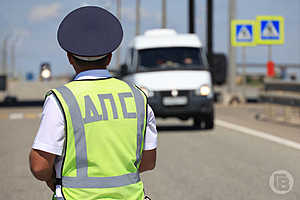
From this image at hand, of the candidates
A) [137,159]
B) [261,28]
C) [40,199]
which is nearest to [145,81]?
[261,28]

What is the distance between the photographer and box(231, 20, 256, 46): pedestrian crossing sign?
24.8 m

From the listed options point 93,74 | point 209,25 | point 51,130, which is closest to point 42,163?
point 51,130

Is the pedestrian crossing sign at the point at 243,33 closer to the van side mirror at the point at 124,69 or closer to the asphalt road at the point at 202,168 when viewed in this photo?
the van side mirror at the point at 124,69

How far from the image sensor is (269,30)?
21.2 m

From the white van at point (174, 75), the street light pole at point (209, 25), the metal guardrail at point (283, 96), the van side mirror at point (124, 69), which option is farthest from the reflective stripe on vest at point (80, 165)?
the street light pole at point (209, 25)

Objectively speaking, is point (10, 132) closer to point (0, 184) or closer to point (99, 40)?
point (0, 184)

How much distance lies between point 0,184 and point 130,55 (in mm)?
9565

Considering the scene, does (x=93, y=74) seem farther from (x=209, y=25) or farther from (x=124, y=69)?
(x=209, y=25)

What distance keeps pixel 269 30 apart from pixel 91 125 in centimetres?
1904

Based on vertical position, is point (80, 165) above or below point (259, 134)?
above

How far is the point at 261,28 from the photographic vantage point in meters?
21.2

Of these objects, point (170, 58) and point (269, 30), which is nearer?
point (170, 58)

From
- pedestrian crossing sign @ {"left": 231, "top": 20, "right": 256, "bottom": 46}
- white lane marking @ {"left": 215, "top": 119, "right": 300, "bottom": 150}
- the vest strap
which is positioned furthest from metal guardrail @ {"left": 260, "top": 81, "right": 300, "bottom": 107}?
the vest strap

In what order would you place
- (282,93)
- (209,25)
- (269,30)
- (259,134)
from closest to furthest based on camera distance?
1. (259,134)
2. (282,93)
3. (269,30)
4. (209,25)
